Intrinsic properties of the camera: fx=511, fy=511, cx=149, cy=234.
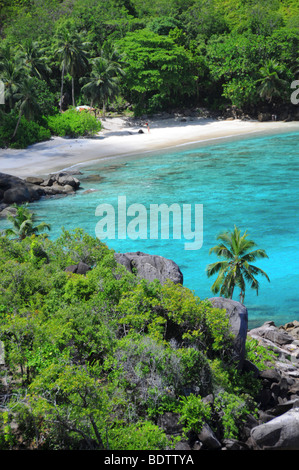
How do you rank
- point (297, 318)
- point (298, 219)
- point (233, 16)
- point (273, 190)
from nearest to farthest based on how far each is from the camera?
point (297, 318)
point (298, 219)
point (273, 190)
point (233, 16)

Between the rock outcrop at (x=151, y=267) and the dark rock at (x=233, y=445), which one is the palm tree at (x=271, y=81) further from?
the dark rock at (x=233, y=445)

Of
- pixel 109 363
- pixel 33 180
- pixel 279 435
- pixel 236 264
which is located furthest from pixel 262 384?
pixel 33 180

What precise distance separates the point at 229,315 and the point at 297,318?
8833mm

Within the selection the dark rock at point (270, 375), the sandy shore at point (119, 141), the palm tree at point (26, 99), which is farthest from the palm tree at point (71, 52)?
the dark rock at point (270, 375)

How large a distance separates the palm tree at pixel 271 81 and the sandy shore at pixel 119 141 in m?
4.32

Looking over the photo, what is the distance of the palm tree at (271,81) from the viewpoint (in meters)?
70.0

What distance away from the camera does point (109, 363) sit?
1498cm

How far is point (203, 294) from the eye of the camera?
27812 millimetres

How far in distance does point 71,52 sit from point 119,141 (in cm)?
1427

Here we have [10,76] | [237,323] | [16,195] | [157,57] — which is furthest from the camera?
[157,57]

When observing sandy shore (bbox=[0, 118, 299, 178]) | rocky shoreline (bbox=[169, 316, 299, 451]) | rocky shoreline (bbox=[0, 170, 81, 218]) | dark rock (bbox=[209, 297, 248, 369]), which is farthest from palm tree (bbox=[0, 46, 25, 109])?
rocky shoreline (bbox=[169, 316, 299, 451])

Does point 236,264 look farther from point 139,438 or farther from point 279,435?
point 139,438
